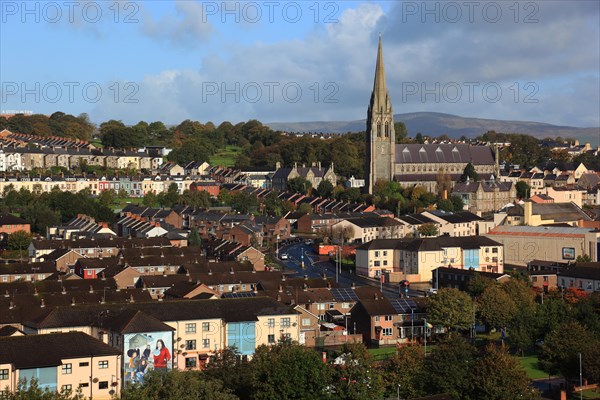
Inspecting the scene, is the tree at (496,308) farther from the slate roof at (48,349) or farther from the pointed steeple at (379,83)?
the pointed steeple at (379,83)

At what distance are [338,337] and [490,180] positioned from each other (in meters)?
48.0

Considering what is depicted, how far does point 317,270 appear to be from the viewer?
156ft

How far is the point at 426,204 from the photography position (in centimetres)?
7250

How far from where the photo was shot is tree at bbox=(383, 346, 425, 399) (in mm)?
24016

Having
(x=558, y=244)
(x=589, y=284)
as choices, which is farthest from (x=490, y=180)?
(x=589, y=284)

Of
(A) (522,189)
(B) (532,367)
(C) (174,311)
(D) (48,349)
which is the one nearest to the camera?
(D) (48,349)

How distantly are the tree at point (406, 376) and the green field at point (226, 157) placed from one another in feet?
241

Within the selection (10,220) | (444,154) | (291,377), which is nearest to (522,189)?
(444,154)

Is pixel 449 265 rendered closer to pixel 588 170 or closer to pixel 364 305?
pixel 364 305

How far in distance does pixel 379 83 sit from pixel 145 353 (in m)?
57.4

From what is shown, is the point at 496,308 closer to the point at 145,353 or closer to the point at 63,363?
the point at 145,353

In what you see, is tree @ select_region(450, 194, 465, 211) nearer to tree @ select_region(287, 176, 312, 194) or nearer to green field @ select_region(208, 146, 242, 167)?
tree @ select_region(287, 176, 312, 194)

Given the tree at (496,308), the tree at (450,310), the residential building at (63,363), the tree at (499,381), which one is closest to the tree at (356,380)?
the tree at (499,381)

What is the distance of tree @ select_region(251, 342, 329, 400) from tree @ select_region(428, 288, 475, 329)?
9747 millimetres
